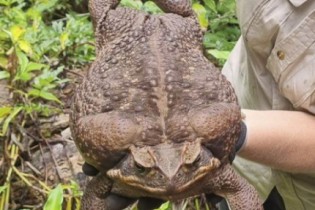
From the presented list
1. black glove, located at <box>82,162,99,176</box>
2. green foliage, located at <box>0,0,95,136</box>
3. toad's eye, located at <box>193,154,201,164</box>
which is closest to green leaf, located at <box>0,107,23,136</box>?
green foliage, located at <box>0,0,95,136</box>

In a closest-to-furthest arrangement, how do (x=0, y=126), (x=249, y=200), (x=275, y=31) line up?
(x=249, y=200), (x=275, y=31), (x=0, y=126)

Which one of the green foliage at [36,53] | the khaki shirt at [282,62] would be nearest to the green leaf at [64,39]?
the green foliage at [36,53]

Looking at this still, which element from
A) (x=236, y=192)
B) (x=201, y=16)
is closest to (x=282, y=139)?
(x=236, y=192)

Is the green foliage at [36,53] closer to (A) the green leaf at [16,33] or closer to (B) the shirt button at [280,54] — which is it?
(A) the green leaf at [16,33]

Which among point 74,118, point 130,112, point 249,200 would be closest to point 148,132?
point 130,112

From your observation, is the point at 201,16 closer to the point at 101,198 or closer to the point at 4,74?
the point at 4,74

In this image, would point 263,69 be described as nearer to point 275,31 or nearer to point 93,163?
point 275,31
